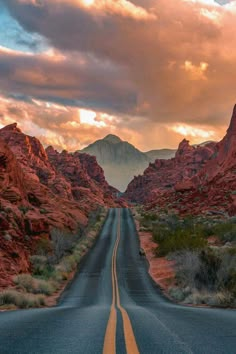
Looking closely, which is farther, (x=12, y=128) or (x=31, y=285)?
(x=12, y=128)

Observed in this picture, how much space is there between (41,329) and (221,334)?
3.17m

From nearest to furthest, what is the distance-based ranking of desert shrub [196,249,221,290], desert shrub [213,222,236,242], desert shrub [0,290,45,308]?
1. desert shrub [0,290,45,308]
2. desert shrub [196,249,221,290]
3. desert shrub [213,222,236,242]

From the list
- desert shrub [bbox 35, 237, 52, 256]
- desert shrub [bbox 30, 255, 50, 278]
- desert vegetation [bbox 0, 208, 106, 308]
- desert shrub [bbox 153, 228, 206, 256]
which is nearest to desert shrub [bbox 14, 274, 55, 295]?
desert vegetation [bbox 0, 208, 106, 308]

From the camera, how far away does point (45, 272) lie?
31484 millimetres

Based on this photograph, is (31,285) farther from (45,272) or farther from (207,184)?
(207,184)

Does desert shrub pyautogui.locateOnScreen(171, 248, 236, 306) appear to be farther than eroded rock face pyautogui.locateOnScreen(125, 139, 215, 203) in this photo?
No

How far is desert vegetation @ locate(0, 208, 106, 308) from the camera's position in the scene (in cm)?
1836

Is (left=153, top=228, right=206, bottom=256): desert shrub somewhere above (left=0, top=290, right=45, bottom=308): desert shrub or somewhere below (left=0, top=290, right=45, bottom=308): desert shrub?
above

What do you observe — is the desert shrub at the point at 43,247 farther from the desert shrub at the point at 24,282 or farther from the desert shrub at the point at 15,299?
the desert shrub at the point at 15,299

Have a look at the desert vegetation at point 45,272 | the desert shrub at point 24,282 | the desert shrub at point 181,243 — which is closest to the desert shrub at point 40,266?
the desert vegetation at point 45,272

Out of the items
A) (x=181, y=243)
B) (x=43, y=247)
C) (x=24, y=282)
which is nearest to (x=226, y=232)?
(x=181, y=243)

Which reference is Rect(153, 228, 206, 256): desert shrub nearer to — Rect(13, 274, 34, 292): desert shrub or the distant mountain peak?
Rect(13, 274, 34, 292): desert shrub

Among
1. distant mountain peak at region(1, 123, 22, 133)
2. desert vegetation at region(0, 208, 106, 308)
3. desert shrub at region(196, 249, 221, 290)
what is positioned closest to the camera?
desert vegetation at region(0, 208, 106, 308)

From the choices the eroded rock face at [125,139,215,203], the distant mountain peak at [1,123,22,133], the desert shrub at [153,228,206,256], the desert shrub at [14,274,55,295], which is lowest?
the desert shrub at [14,274,55,295]
